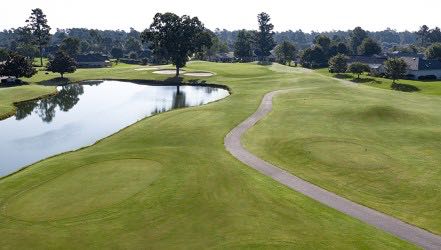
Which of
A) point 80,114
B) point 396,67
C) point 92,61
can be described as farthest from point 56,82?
point 396,67

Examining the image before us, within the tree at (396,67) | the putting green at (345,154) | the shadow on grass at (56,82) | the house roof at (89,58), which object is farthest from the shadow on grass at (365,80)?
the house roof at (89,58)

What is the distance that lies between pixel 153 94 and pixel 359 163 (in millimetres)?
63720

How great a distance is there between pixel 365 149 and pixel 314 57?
134480 mm

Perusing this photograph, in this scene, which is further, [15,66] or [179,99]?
[15,66]

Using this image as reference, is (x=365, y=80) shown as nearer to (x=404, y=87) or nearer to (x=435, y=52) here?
(x=404, y=87)

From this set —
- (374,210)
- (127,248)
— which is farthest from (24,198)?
(374,210)

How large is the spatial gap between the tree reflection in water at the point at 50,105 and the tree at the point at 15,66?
13.4m

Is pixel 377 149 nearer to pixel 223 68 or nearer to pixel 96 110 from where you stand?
pixel 96 110

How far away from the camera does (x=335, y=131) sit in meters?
49.9

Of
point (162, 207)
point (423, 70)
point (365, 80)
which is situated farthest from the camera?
point (423, 70)

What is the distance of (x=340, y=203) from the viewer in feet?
95.2

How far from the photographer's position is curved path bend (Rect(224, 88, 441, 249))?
24.4 m

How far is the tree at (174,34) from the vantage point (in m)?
113

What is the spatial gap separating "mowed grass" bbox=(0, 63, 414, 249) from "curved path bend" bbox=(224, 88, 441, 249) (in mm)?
969
